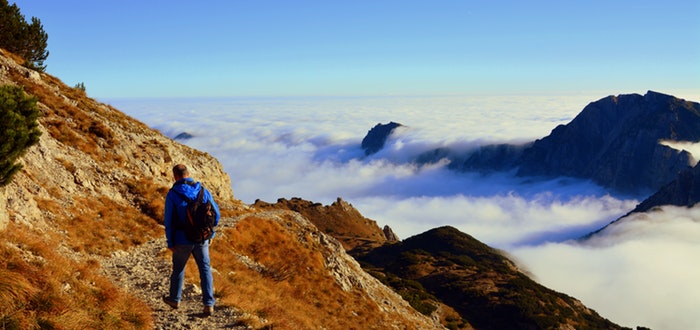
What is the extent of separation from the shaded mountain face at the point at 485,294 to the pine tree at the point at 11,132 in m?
55.6

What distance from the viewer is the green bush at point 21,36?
38.8 metres

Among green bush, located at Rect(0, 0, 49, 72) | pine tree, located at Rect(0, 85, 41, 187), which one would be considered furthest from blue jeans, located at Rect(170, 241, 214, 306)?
green bush, located at Rect(0, 0, 49, 72)

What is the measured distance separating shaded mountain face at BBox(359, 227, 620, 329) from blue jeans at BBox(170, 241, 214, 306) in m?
54.0

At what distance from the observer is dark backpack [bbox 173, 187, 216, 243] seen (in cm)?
1053

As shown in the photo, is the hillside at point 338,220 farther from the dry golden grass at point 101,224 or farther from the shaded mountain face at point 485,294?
the dry golden grass at point 101,224

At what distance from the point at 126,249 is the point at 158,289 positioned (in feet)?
17.3

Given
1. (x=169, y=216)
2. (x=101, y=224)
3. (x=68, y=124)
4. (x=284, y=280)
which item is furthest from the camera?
(x=68, y=124)

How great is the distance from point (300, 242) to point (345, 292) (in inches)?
240

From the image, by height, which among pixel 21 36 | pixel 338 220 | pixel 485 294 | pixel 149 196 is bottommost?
pixel 338 220

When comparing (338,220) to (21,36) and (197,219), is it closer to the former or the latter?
(21,36)

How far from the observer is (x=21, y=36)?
1592 inches

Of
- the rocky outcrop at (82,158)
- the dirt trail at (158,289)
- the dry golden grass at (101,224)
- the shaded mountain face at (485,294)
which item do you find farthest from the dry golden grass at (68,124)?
the shaded mountain face at (485,294)

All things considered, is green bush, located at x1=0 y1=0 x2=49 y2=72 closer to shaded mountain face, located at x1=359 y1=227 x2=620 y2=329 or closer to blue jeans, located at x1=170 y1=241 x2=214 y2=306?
blue jeans, located at x1=170 y1=241 x2=214 y2=306

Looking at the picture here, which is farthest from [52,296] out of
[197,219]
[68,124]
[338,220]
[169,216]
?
[338,220]
